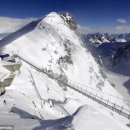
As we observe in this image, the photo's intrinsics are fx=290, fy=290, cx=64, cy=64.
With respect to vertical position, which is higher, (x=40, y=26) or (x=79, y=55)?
(x=40, y=26)

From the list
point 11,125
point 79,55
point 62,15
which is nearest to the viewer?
point 11,125

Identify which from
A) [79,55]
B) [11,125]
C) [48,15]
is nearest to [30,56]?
[79,55]

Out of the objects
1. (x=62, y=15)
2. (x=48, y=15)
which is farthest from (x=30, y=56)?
(x=62, y=15)

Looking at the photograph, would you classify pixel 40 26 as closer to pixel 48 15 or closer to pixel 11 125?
pixel 48 15

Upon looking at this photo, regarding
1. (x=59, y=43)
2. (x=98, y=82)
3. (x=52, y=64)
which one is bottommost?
(x=98, y=82)

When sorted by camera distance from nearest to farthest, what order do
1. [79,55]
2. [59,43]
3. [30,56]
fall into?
[30,56]
[59,43]
[79,55]

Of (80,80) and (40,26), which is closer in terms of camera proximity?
(80,80)

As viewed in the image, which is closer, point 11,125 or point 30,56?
point 11,125

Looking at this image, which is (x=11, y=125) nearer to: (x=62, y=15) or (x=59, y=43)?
(x=59, y=43)

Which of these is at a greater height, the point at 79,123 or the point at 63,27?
the point at 63,27
